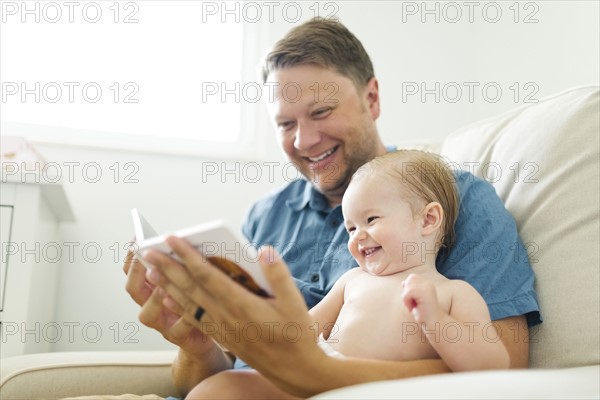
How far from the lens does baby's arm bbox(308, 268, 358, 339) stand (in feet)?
3.29

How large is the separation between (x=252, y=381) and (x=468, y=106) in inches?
64.7

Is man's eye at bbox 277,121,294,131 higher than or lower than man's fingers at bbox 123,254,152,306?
higher

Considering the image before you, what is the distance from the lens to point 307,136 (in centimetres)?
134

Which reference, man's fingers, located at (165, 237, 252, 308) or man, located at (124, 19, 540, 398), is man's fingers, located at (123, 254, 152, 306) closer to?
man, located at (124, 19, 540, 398)

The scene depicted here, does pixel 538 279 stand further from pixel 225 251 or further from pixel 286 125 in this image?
pixel 286 125

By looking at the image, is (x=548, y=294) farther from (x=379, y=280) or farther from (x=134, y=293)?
(x=134, y=293)

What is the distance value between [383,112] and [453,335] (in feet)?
5.08

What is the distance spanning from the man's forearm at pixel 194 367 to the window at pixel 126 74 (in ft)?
3.61

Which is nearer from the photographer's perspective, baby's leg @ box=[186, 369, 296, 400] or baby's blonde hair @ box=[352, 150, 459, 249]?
baby's leg @ box=[186, 369, 296, 400]

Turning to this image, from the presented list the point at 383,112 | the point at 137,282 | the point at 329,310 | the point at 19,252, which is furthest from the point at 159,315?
the point at 383,112

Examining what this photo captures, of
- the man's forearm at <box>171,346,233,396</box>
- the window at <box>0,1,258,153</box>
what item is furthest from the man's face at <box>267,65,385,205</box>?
the window at <box>0,1,258,153</box>

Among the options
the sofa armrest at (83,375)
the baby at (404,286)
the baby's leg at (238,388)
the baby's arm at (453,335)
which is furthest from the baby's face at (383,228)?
the sofa armrest at (83,375)

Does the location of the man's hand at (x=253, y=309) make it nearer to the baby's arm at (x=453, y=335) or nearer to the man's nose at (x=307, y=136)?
the baby's arm at (x=453, y=335)

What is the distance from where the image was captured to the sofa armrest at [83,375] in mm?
1065
